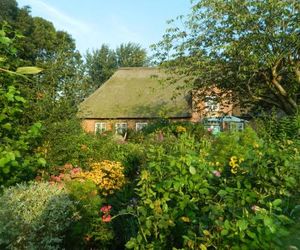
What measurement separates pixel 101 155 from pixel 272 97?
32.5 ft

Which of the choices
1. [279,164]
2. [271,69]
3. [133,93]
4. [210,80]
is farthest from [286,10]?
[133,93]

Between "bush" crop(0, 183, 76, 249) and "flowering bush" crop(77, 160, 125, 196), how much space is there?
2704 mm

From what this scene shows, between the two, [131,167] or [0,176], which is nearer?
[0,176]

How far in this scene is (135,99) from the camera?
3950 centimetres

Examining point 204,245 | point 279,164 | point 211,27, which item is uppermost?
point 211,27

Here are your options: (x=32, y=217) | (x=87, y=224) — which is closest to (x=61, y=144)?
(x=87, y=224)

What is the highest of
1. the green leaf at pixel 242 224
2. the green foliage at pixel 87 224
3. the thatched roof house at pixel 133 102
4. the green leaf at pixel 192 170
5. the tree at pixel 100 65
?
the tree at pixel 100 65

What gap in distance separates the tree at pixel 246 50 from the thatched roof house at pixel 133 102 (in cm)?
1672

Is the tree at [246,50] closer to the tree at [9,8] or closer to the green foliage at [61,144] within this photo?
the green foliage at [61,144]

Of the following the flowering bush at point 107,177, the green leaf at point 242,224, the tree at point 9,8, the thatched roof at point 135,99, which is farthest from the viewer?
the tree at point 9,8

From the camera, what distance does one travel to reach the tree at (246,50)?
49.9 feet

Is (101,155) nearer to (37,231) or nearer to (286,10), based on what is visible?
(37,231)

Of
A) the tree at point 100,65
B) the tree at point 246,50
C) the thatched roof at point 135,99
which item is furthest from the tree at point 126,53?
the tree at point 246,50

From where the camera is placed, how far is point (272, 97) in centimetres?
1886
